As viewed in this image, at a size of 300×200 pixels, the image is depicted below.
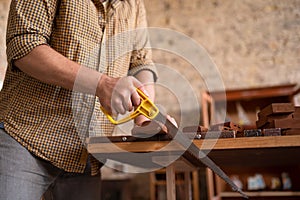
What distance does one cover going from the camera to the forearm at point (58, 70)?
0.82m

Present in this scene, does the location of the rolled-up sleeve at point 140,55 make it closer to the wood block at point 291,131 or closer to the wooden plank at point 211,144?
the wooden plank at point 211,144

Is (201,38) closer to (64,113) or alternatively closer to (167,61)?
(167,61)

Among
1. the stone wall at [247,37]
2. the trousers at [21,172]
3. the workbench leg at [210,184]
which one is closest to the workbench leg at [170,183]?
the trousers at [21,172]

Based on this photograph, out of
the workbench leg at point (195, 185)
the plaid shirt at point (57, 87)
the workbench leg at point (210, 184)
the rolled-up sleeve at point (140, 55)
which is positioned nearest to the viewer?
the plaid shirt at point (57, 87)

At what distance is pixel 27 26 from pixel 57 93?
20cm

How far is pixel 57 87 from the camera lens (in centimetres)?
96

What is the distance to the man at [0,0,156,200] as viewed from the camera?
0.83 meters

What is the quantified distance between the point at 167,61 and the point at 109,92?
341 centimetres

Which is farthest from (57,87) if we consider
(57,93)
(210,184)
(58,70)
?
(210,184)

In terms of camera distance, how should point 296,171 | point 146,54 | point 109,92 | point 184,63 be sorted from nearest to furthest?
point 109,92, point 146,54, point 296,171, point 184,63

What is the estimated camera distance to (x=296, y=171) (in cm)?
331

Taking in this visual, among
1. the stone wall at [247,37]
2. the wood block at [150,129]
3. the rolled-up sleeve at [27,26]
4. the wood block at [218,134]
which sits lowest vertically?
the wood block at [218,134]

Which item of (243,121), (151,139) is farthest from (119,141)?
(243,121)

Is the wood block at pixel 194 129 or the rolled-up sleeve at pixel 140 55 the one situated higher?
the rolled-up sleeve at pixel 140 55
